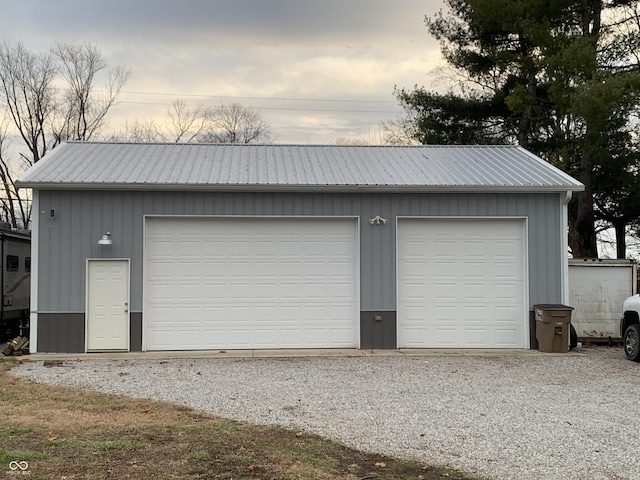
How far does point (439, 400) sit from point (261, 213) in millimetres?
5904

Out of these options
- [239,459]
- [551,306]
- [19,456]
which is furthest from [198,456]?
[551,306]

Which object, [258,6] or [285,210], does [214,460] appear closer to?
[285,210]

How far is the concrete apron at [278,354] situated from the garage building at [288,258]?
0.21 meters

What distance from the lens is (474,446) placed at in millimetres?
5984

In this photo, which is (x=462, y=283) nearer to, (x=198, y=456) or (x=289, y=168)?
(x=289, y=168)

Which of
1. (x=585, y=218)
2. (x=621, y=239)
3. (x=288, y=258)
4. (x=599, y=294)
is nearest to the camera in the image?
(x=288, y=258)

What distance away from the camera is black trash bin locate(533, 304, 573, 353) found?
40.4 feet

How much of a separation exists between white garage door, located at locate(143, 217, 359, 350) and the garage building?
2cm

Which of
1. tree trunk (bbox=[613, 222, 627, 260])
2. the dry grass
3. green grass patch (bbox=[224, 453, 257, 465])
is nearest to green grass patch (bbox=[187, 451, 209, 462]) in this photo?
the dry grass

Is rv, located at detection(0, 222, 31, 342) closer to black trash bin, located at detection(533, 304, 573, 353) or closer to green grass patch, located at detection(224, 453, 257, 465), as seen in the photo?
green grass patch, located at detection(224, 453, 257, 465)

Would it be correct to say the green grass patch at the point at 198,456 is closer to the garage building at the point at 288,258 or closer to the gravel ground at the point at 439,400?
the gravel ground at the point at 439,400

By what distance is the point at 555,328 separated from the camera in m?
12.4

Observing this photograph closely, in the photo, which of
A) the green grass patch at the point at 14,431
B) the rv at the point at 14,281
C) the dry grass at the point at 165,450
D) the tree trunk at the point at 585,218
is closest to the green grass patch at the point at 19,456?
the dry grass at the point at 165,450

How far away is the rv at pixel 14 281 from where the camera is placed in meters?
14.0
